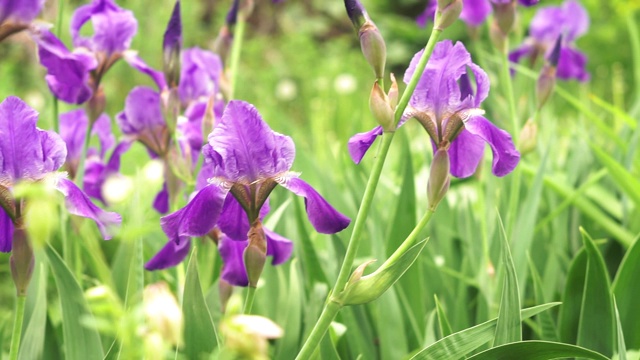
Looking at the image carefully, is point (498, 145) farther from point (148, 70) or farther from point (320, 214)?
point (148, 70)

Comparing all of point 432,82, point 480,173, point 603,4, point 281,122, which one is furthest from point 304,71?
point 432,82

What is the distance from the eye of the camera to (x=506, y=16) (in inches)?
58.5

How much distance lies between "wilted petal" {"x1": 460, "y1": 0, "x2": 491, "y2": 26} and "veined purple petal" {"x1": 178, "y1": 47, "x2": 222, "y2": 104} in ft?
2.04

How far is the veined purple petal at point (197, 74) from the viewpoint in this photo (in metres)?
1.50

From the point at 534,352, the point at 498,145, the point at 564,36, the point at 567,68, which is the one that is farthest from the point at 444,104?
the point at 564,36

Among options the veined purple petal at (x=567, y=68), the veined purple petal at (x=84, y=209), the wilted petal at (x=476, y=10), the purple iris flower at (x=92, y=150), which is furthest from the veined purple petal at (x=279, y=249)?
the veined purple petal at (x=567, y=68)

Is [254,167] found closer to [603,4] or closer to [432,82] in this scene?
[432,82]

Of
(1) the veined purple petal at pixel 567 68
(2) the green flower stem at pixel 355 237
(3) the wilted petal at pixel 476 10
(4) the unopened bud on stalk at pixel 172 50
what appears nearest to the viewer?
(2) the green flower stem at pixel 355 237

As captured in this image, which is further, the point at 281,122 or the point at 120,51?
the point at 281,122

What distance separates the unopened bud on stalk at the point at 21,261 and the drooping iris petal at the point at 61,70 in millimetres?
369

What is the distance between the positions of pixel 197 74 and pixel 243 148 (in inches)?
26.2

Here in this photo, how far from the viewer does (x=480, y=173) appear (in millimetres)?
1553

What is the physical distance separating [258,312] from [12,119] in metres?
0.67

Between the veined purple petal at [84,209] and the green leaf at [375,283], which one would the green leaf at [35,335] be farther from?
the green leaf at [375,283]
